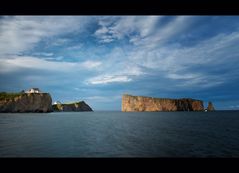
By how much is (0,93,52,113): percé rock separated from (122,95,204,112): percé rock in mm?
53610

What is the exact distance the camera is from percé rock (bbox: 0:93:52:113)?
3681 inches

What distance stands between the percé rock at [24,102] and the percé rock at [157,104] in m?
53.6

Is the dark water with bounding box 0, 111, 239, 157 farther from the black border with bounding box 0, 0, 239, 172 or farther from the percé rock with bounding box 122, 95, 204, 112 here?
the percé rock with bounding box 122, 95, 204, 112

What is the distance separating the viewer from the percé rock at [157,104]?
444ft

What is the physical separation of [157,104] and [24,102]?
7949 cm
